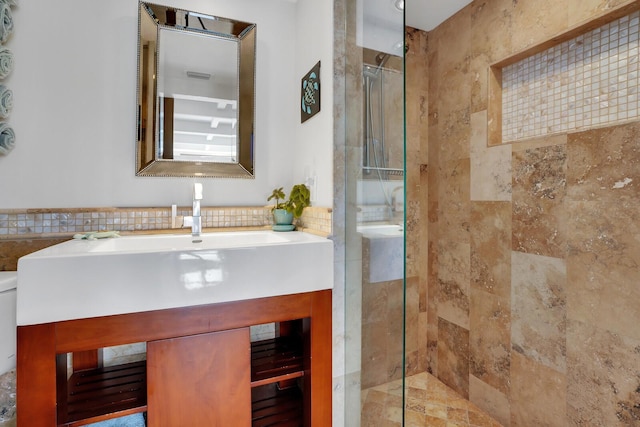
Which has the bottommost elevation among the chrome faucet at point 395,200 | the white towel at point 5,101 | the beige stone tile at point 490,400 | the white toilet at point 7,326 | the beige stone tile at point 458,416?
the beige stone tile at point 458,416

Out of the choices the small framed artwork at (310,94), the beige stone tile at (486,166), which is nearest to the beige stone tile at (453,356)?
the beige stone tile at (486,166)

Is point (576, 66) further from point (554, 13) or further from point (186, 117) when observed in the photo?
point (186, 117)

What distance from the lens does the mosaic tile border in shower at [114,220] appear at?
133 cm

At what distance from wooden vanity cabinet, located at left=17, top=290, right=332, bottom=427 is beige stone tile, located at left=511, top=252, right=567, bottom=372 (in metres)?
1.12

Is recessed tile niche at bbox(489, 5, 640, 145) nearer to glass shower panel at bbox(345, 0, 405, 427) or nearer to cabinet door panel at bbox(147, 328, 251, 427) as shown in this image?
glass shower panel at bbox(345, 0, 405, 427)

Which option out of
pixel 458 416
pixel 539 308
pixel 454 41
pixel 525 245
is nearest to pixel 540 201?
pixel 525 245

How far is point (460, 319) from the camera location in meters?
2.03

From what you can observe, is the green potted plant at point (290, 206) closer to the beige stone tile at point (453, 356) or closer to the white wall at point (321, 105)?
Answer: the white wall at point (321, 105)

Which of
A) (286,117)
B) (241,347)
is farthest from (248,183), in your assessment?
(241,347)

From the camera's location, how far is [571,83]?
4.76ft

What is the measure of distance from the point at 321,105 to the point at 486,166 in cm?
113

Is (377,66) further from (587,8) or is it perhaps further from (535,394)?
(535,394)

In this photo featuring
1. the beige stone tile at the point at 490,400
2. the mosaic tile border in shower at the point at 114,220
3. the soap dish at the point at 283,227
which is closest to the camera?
the mosaic tile border in shower at the point at 114,220

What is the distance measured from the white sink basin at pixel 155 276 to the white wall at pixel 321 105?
1.14ft
